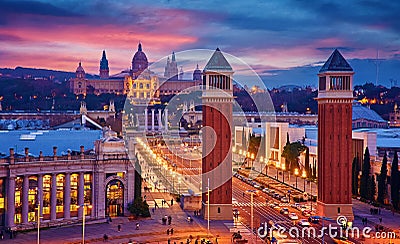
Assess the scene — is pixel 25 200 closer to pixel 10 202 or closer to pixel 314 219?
pixel 10 202

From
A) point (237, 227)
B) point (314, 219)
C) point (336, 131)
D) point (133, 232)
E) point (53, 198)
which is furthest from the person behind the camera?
point (336, 131)

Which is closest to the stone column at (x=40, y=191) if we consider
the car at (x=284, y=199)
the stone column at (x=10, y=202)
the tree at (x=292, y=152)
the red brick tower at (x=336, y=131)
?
the stone column at (x=10, y=202)

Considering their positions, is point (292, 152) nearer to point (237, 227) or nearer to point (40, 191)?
point (237, 227)

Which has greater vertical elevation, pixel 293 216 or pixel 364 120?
pixel 364 120

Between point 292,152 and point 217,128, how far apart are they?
125 feet

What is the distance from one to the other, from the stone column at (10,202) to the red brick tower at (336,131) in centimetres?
3229

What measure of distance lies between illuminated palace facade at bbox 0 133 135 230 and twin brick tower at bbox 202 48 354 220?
9.21 m

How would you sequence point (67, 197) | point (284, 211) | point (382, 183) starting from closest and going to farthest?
point (67, 197) → point (284, 211) → point (382, 183)

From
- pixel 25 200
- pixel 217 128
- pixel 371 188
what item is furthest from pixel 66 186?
pixel 371 188

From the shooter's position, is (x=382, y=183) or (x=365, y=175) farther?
(x=365, y=175)

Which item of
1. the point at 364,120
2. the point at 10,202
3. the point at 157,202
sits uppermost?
the point at 364,120

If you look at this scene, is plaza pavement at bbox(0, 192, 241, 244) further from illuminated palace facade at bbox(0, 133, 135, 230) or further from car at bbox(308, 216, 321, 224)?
car at bbox(308, 216, 321, 224)

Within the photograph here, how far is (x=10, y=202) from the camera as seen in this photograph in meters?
55.3

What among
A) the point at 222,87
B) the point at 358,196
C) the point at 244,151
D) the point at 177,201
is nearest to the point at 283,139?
the point at 244,151
